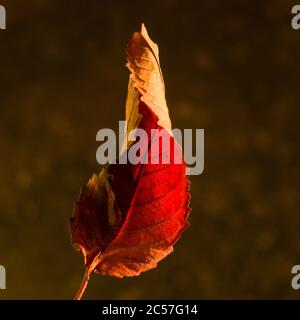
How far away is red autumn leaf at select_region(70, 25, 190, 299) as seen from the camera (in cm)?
14

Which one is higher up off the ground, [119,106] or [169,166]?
[119,106]

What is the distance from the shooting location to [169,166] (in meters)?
0.14

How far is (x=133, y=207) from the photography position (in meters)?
0.14

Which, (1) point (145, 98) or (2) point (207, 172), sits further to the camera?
(2) point (207, 172)

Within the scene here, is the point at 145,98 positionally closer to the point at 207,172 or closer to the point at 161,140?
the point at 161,140

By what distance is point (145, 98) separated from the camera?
13cm

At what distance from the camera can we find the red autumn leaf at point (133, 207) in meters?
0.14
